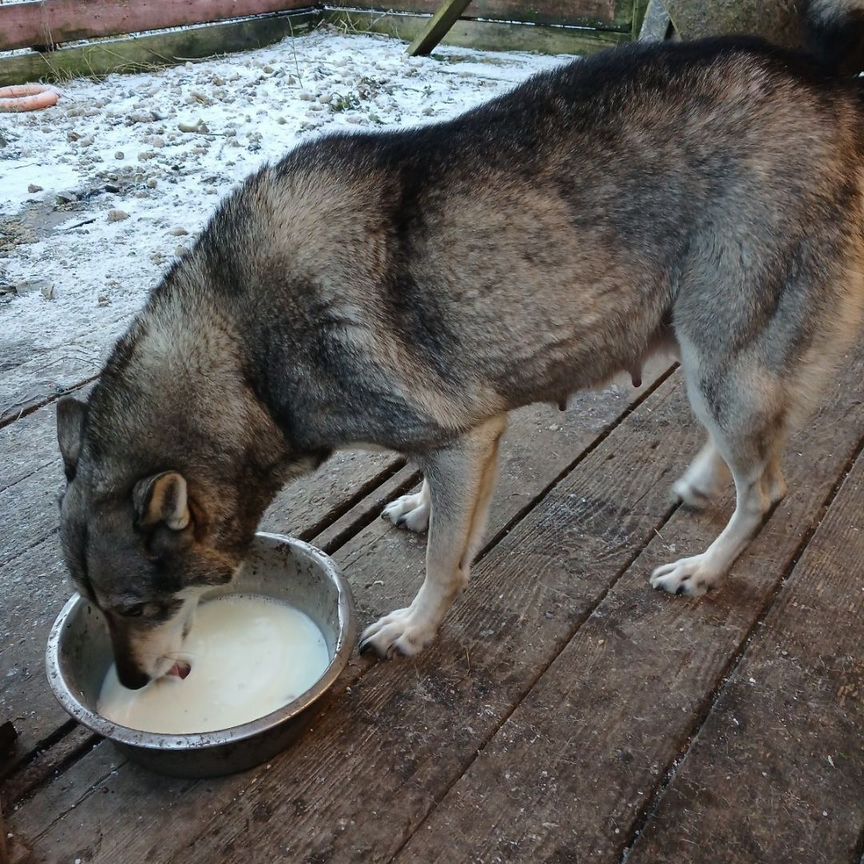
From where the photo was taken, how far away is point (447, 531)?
7.36 feet

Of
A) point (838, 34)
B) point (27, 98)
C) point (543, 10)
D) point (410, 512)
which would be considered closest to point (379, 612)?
point (410, 512)

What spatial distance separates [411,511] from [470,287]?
35.1 inches

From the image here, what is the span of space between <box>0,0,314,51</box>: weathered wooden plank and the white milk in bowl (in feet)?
20.1

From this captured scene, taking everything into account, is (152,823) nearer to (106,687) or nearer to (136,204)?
(106,687)

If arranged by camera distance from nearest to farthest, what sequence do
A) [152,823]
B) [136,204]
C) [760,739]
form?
[152,823]
[760,739]
[136,204]

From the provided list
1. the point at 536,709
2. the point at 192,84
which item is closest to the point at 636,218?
the point at 536,709

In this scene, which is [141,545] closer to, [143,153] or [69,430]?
[69,430]

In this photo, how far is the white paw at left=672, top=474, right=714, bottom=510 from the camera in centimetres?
278

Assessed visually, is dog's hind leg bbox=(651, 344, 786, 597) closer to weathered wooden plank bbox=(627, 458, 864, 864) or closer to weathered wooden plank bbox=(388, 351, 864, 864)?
weathered wooden plank bbox=(388, 351, 864, 864)

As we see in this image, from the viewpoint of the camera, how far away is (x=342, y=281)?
6.76ft

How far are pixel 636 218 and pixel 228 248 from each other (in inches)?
41.0

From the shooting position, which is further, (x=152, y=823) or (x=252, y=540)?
(x=252, y=540)

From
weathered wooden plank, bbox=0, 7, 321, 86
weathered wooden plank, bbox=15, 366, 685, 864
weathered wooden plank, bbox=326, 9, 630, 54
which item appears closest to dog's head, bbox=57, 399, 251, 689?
weathered wooden plank, bbox=15, 366, 685, 864

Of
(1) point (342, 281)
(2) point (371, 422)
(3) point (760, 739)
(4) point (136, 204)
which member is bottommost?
(3) point (760, 739)
